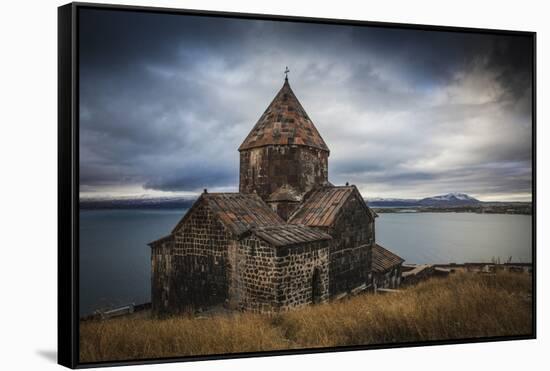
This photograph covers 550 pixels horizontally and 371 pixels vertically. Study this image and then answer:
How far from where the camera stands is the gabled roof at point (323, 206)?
33.7ft

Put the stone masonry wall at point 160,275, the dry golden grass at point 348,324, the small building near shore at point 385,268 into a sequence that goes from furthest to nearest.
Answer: the small building near shore at point 385,268 → the stone masonry wall at point 160,275 → the dry golden grass at point 348,324

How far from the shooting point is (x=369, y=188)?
10.3m

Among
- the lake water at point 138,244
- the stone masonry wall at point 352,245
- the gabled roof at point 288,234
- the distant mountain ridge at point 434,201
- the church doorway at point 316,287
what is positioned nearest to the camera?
the lake water at point 138,244

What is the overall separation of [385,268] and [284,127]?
2723 millimetres

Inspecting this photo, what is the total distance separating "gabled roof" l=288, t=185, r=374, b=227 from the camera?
10281 millimetres

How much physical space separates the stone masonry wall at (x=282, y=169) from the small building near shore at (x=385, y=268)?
1.44 m

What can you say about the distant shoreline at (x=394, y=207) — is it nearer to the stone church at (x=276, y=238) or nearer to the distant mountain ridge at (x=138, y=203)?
the distant mountain ridge at (x=138, y=203)

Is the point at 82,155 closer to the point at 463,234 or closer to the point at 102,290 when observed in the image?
the point at 102,290

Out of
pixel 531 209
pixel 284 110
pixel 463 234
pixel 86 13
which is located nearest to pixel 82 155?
pixel 86 13

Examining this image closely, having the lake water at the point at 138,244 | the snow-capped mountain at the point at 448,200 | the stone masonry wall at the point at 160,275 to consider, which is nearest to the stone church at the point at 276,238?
the stone masonry wall at the point at 160,275

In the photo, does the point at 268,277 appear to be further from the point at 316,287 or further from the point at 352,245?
the point at 352,245

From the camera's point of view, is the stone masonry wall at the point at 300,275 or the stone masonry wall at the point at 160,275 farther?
the stone masonry wall at the point at 300,275

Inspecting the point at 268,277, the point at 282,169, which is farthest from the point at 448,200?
the point at 268,277

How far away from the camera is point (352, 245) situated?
415 inches
